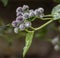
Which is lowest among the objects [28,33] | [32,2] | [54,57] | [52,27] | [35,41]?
[54,57]

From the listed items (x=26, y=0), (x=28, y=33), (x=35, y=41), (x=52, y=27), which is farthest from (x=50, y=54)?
(x=28, y=33)

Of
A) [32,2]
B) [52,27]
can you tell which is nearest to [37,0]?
[32,2]

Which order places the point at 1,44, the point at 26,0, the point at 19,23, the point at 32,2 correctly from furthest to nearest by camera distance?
the point at 1,44
the point at 32,2
the point at 26,0
the point at 19,23

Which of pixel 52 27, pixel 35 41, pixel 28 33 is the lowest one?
pixel 35 41

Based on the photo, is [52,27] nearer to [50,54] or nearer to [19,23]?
[50,54]

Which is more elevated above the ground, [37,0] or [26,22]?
[26,22]

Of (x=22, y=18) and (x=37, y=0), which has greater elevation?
(x=22, y=18)

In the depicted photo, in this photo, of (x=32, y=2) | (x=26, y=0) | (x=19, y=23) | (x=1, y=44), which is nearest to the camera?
(x=19, y=23)

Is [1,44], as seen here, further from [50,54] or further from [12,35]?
[12,35]

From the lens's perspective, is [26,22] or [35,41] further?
[35,41]
